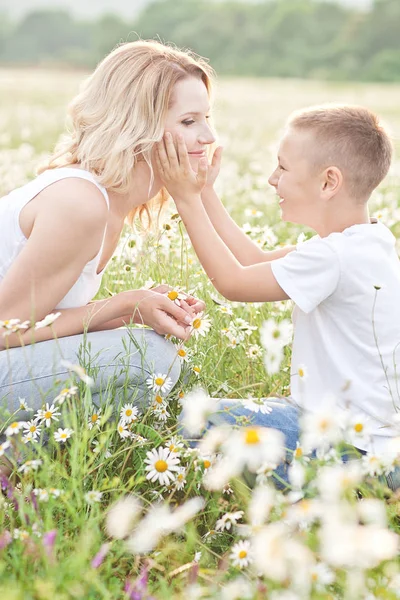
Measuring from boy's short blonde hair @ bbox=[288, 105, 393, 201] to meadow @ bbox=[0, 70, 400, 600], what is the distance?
1.88 feet

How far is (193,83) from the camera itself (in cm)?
321

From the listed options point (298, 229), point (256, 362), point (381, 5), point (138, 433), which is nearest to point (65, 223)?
point (138, 433)

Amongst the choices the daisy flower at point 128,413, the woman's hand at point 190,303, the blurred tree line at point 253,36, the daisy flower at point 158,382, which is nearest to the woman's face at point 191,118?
the woman's hand at point 190,303

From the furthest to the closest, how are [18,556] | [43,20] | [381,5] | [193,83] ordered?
[43,20]
[381,5]
[193,83]
[18,556]

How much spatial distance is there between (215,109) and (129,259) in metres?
0.72

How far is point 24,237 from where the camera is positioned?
3049 millimetres

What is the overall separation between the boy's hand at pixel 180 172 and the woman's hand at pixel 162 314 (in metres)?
0.35

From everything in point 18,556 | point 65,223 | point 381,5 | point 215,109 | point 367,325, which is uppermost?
point 381,5

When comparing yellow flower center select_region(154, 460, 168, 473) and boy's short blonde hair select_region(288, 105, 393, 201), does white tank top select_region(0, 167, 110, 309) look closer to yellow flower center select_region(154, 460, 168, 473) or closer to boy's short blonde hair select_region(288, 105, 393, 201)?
boy's short blonde hair select_region(288, 105, 393, 201)

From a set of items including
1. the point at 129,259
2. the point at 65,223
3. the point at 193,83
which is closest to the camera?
the point at 65,223

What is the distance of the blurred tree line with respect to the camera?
43.5 meters

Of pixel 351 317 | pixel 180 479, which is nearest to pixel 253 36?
pixel 351 317

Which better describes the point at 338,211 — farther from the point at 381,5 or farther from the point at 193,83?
the point at 381,5

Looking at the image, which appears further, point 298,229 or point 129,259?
point 298,229
